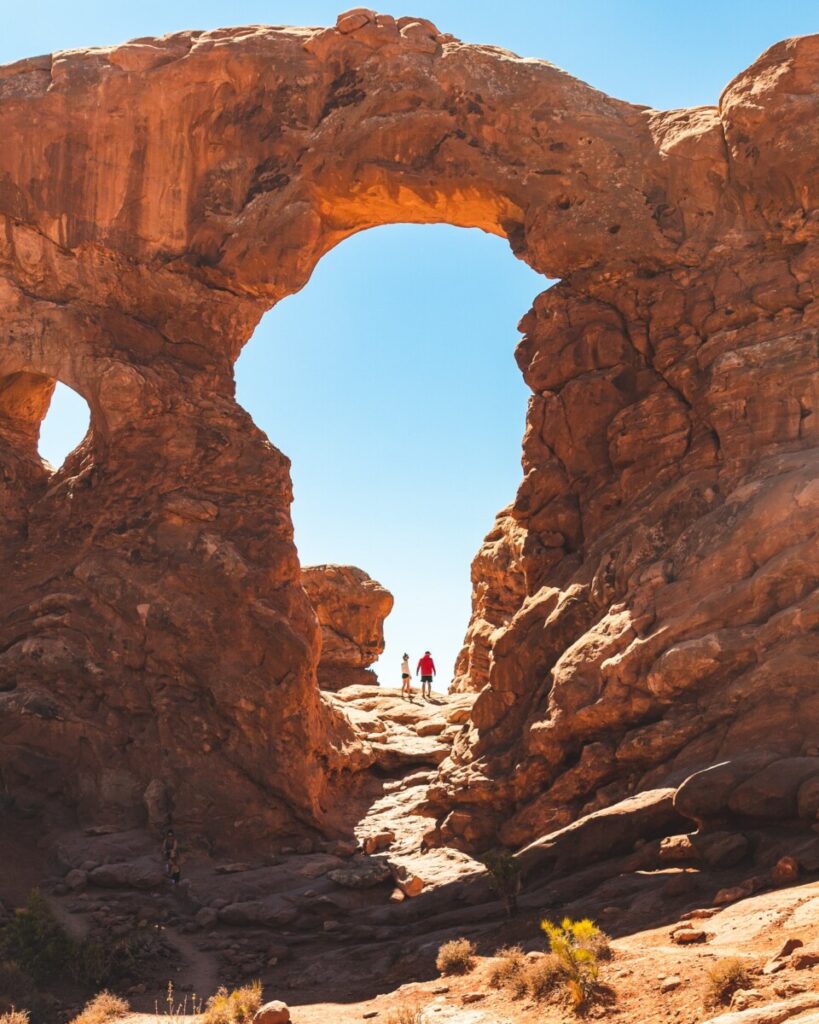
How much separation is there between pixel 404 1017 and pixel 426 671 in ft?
64.6

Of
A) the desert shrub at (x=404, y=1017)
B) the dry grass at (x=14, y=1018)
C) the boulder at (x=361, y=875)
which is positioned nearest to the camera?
the desert shrub at (x=404, y=1017)

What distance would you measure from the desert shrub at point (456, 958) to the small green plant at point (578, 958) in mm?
2450

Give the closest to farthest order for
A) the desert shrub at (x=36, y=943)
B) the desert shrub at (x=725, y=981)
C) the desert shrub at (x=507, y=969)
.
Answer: the desert shrub at (x=725, y=981)
the desert shrub at (x=507, y=969)
the desert shrub at (x=36, y=943)

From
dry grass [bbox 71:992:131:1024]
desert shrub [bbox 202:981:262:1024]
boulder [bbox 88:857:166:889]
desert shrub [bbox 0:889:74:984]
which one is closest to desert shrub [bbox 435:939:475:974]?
desert shrub [bbox 202:981:262:1024]

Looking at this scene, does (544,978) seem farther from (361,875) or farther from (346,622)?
(346,622)

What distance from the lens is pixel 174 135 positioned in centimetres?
2772

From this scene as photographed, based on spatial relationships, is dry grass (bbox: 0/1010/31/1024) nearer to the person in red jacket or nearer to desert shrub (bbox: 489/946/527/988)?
desert shrub (bbox: 489/946/527/988)

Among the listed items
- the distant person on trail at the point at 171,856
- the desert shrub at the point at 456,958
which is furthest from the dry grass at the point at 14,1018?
the distant person on trail at the point at 171,856

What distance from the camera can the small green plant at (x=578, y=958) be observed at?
1246 cm

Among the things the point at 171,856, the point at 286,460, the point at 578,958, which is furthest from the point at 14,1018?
the point at 286,460

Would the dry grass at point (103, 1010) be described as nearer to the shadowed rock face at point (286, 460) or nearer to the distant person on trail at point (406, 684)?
the shadowed rock face at point (286, 460)

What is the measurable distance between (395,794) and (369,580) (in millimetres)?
12409

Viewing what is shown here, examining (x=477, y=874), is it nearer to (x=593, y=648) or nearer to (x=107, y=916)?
(x=593, y=648)

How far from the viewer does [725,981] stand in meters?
11.0
